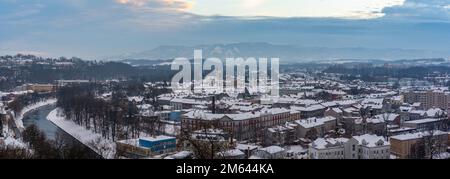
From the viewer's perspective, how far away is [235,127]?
903cm

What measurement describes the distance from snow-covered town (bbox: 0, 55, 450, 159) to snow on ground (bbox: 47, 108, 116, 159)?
0.05 ft

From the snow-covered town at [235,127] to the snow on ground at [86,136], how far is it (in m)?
0.02

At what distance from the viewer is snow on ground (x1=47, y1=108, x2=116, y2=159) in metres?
6.61

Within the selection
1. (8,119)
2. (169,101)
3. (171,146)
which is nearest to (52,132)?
(8,119)

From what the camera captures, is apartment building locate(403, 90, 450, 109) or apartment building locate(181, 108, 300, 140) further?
apartment building locate(403, 90, 450, 109)

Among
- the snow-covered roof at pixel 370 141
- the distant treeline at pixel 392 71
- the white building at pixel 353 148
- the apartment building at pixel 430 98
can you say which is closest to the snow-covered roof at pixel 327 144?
the white building at pixel 353 148

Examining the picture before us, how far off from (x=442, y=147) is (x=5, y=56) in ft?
85.9

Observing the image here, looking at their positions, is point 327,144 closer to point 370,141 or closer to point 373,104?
point 370,141

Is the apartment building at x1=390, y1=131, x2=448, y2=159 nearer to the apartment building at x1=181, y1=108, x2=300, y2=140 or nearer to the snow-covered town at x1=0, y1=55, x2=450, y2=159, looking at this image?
the snow-covered town at x1=0, y1=55, x2=450, y2=159

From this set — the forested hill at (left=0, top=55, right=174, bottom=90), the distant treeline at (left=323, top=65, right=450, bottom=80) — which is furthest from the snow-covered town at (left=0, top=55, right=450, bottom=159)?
the distant treeline at (left=323, top=65, right=450, bottom=80)

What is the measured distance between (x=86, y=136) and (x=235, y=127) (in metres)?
2.38

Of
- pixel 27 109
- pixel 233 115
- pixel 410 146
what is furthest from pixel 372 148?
pixel 27 109
